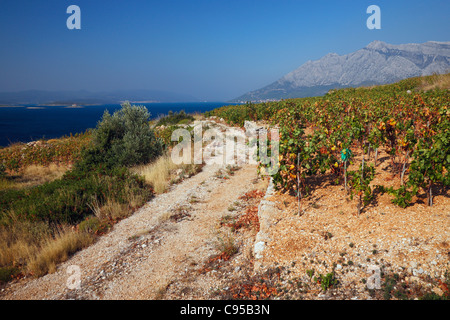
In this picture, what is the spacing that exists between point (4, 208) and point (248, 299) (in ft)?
26.8

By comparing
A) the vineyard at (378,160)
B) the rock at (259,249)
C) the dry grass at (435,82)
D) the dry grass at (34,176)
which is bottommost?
the rock at (259,249)

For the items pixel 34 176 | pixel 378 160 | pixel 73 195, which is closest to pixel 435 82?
pixel 378 160

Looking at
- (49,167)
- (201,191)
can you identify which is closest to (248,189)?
(201,191)

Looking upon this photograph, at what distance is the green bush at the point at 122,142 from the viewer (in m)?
11.5

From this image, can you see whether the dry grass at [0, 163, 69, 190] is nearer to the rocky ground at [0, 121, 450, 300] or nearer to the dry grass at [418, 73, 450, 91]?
the rocky ground at [0, 121, 450, 300]

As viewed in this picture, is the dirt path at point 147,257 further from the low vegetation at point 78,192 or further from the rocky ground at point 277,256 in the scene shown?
the low vegetation at point 78,192

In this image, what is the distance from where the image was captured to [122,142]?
12258 millimetres

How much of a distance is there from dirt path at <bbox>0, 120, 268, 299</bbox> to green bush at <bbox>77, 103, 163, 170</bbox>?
4251mm

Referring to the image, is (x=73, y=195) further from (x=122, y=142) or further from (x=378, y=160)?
(x=378, y=160)

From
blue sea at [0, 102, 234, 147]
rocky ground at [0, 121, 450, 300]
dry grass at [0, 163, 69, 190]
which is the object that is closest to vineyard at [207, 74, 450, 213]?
rocky ground at [0, 121, 450, 300]

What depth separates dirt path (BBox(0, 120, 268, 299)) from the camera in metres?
4.47

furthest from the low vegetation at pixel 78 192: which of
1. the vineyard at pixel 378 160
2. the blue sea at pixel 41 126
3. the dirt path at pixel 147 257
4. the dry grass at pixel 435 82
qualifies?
the dry grass at pixel 435 82

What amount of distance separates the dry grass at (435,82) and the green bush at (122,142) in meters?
22.1

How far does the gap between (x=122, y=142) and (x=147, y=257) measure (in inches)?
331
